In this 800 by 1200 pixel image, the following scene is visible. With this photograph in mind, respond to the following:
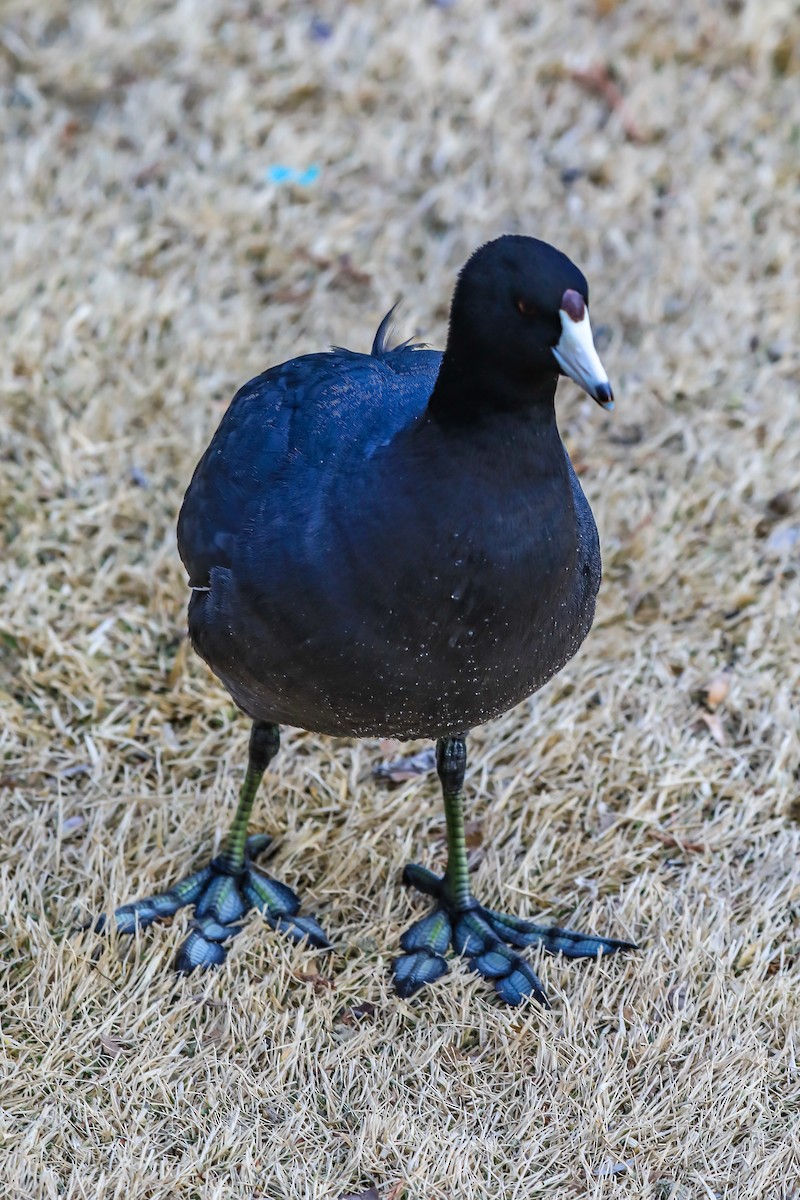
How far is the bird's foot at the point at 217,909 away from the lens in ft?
11.9

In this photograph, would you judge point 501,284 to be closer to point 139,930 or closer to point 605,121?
point 139,930

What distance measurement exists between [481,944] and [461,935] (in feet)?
0.19

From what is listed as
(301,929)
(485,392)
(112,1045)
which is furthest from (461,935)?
(485,392)

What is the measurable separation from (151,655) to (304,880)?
901 millimetres

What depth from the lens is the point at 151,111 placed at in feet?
20.7

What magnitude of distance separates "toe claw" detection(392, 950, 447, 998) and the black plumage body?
78 cm

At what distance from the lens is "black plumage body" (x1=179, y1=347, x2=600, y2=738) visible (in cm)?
275

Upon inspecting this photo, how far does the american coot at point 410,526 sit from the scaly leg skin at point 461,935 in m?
0.55

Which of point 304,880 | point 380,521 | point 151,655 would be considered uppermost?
point 380,521

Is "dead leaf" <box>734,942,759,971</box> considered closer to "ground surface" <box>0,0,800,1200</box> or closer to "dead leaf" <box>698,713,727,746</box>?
"ground surface" <box>0,0,800,1200</box>

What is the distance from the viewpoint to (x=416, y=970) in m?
3.63

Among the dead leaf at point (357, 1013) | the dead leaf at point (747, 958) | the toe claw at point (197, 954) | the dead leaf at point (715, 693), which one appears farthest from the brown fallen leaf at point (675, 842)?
the toe claw at point (197, 954)

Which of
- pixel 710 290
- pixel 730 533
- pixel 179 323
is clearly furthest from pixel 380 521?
pixel 710 290

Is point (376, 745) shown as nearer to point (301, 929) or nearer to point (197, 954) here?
point (301, 929)
